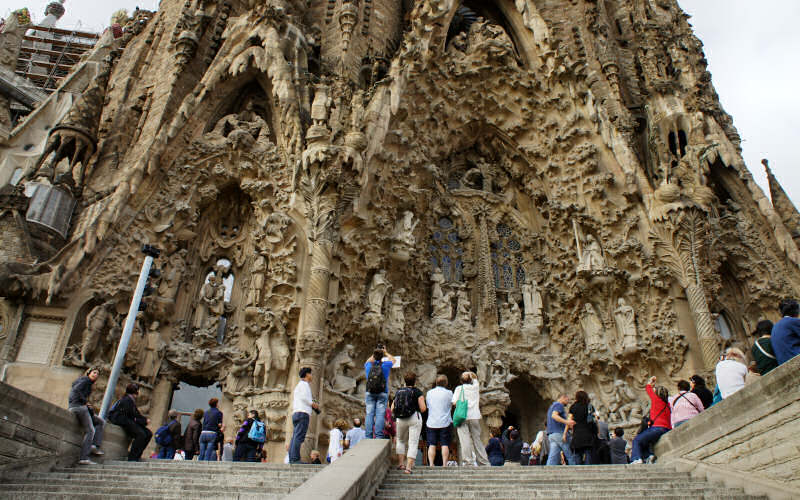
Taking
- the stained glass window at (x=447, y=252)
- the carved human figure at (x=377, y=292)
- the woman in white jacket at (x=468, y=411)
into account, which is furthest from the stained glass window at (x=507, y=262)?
the woman in white jacket at (x=468, y=411)

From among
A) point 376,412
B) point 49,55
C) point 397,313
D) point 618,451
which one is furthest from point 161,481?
point 49,55

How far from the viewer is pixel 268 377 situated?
9992 mm

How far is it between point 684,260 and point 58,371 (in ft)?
37.4

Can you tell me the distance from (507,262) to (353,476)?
10.9 metres

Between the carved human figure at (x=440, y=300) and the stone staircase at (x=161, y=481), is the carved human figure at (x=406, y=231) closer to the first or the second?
the carved human figure at (x=440, y=300)

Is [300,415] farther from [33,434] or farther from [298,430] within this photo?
[33,434]

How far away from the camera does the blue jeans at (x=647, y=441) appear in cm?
635

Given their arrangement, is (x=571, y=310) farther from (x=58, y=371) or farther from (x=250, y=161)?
(x=58, y=371)

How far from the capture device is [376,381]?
6355 millimetres

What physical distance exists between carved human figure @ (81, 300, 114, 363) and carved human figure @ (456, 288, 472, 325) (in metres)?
6.82

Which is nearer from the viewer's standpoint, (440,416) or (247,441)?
(440,416)

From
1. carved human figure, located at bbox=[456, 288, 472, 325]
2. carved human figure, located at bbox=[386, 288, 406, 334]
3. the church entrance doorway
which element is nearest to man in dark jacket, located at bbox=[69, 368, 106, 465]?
carved human figure, located at bbox=[386, 288, 406, 334]

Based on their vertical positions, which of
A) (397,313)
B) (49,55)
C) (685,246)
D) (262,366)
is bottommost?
(262,366)

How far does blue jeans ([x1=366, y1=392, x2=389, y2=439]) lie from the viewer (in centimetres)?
646
